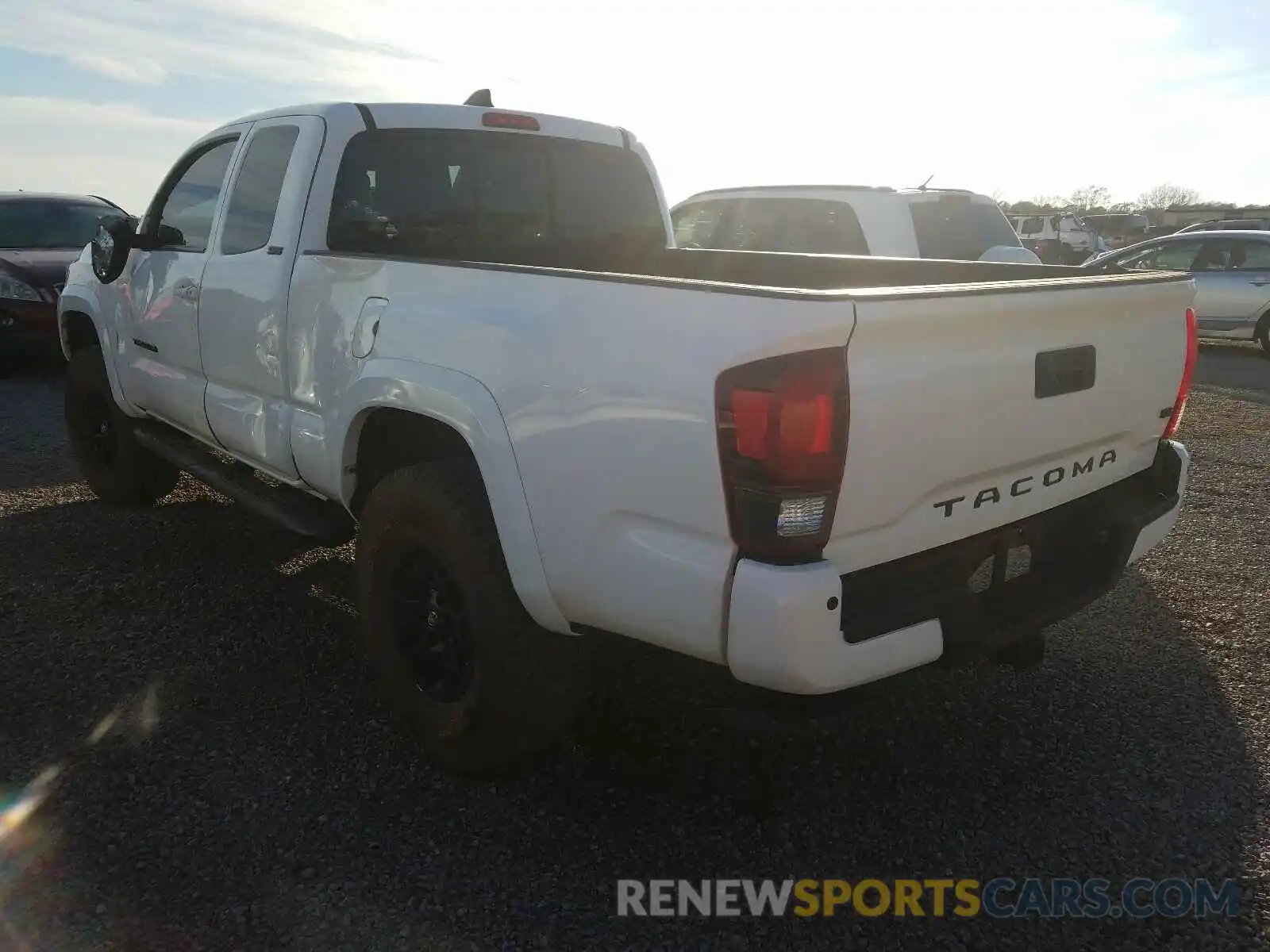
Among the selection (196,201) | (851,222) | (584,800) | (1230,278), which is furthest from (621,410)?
(1230,278)

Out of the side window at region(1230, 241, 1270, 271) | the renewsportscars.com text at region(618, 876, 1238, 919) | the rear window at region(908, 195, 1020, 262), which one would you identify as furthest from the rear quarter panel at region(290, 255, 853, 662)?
the side window at region(1230, 241, 1270, 271)

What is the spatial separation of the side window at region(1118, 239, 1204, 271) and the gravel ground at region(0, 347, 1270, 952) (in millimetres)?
10290

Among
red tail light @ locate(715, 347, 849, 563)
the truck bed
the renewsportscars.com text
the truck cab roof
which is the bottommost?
the renewsportscars.com text

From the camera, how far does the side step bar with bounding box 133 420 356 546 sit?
11.3 ft

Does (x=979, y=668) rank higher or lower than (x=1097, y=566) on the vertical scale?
lower

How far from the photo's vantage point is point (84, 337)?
18.0 feet

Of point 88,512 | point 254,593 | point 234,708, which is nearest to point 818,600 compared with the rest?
point 234,708

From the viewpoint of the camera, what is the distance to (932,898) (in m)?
2.41

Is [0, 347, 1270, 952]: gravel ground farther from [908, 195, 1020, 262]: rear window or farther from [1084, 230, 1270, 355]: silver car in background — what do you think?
[1084, 230, 1270, 355]: silver car in background

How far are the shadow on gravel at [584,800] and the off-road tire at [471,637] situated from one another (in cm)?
19

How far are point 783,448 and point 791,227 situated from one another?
7.33 m

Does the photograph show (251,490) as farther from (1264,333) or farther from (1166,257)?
(1166,257)

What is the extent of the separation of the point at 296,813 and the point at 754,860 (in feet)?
4.19

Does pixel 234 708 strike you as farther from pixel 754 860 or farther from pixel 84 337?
pixel 84 337
